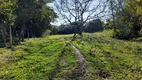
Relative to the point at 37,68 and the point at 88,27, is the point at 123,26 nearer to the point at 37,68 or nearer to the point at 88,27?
the point at 88,27

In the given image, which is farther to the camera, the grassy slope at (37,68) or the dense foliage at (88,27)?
the dense foliage at (88,27)

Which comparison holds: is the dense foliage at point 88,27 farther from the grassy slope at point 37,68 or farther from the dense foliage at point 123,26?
the grassy slope at point 37,68

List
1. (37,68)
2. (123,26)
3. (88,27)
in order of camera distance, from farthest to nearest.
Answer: (88,27) → (123,26) → (37,68)

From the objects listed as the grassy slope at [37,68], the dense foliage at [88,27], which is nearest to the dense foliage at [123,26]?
the dense foliage at [88,27]

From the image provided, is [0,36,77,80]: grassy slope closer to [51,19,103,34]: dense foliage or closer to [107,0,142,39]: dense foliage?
[107,0,142,39]: dense foliage

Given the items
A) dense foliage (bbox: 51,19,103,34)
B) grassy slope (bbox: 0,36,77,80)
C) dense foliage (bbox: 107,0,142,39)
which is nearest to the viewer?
grassy slope (bbox: 0,36,77,80)

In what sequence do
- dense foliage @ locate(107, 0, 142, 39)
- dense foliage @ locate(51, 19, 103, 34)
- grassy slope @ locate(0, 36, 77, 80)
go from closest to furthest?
1. grassy slope @ locate(0, 36, 77, 80)
2. dense foliage @ locate(107, 0, 142, 39)
3. dense foliage @ locate(51, 19, 103, 34)

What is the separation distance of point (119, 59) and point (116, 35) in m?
31.8

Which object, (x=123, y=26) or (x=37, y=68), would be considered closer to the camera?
(x=37, y=68)

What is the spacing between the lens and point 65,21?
150ft

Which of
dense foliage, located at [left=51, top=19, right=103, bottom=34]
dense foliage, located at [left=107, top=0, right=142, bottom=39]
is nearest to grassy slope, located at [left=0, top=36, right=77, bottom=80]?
dense foliage, located at [left=107, top=0, right=142, bottom=39]

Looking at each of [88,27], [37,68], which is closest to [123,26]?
[88,27]

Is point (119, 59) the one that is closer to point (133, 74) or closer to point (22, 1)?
point (133, 74)

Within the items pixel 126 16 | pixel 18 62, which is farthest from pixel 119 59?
pixel 126 16
